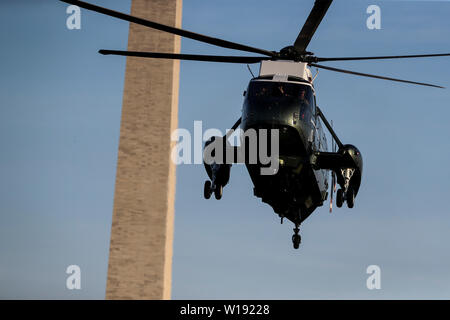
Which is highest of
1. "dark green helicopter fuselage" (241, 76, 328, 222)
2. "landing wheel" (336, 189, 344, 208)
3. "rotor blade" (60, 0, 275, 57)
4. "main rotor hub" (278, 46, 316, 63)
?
"main rotor hub" (278, 46, 316, 63)

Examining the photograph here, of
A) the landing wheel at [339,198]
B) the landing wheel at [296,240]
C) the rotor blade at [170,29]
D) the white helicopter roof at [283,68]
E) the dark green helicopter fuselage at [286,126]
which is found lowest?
the landing wheel at [296,240]

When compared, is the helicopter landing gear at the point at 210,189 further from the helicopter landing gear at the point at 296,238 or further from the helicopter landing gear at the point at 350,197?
the helicopter landing gear at the point at 296,238

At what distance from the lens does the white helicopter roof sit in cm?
1264

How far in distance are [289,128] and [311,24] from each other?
5.92 feet

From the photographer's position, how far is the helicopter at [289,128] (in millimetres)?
11914

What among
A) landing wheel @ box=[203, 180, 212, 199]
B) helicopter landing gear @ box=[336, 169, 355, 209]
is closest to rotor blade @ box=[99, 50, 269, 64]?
landing wheel @ box=[203, 180, 212, 199]

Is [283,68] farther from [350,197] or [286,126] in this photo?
[350,197]

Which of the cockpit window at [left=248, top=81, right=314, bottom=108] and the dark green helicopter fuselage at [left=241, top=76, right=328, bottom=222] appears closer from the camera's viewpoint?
the dark green helicopter fuselage at [left=241, top=76, right=328, bottom=222]

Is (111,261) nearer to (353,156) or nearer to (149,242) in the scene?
(149,242)

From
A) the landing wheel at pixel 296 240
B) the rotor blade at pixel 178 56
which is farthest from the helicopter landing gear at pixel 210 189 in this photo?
the landing wheel at pixel 296 240

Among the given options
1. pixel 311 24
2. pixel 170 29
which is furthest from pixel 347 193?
pixel 170 29

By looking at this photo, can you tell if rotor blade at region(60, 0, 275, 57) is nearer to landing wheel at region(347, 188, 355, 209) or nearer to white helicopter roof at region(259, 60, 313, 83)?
white helicopter roof at region(259, 60, 313, 83)
